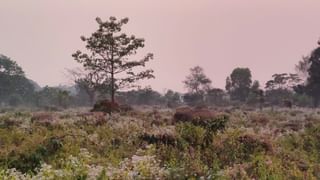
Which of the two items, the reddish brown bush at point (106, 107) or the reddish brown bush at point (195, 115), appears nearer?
the reddish brown bush at point (195, 115)

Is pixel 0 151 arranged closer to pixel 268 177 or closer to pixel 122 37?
pixel 268 177

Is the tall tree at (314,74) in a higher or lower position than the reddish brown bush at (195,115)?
higher

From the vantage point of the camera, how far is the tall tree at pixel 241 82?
93.6 metres

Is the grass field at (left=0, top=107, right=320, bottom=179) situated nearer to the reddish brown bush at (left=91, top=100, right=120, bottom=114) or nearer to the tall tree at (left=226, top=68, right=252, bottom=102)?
the reddish brown bush at (left=91, top=100, right=120, bottom=114)

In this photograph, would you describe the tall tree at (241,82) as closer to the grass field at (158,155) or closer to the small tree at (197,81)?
the small tree at (197,81)

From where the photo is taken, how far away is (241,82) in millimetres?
94562

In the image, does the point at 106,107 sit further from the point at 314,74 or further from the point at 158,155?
the point at 314,74

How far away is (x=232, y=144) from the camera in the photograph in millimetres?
16000

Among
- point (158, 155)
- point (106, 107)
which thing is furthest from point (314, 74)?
point (158, 155)

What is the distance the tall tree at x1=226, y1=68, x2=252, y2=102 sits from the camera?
93.6 m

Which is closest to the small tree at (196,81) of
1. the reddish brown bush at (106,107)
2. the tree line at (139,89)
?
the tree line at (139,89)

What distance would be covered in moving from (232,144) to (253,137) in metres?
1.15

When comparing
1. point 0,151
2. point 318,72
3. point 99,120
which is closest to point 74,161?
point 0,151

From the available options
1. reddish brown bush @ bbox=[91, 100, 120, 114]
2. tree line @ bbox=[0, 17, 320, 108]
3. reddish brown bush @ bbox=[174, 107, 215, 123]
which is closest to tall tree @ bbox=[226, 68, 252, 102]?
tree line @ bbox=[0, 17, 320, 108]
